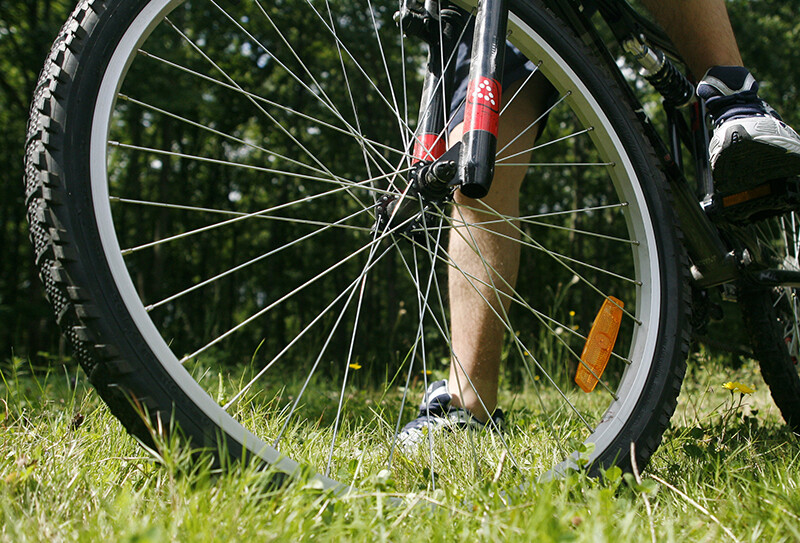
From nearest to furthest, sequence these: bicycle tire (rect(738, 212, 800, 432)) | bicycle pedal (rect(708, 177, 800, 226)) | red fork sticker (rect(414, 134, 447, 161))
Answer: red fork sticker (rect(414, 134, 447, 161))
bicycle pedal (rect(708, 177, 800, 226))
bicycle tire (rect(738, 212, 800, 432))

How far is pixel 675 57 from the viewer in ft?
4.98

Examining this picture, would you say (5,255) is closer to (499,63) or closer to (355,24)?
(355,24)

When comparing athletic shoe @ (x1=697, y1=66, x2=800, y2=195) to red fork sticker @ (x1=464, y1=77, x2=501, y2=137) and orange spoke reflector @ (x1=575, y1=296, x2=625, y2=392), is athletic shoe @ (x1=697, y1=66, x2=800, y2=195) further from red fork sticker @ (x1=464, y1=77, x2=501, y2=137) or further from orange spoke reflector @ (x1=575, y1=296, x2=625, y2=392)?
red fork sticker @ (x1=464, y1=77, x2=501, y2=137)

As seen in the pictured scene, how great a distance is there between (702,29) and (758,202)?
40 cm

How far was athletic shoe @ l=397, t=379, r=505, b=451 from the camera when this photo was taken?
118cm

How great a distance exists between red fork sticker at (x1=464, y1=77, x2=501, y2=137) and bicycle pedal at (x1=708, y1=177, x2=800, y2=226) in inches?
25.0

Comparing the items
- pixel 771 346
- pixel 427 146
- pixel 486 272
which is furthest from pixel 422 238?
pixel 771 346

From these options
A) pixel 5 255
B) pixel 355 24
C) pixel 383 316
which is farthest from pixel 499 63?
pixel 5 255

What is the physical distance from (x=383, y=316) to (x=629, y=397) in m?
9.32

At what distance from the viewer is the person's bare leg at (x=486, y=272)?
1365 millimetres

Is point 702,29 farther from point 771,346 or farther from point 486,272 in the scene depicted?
point 771,346

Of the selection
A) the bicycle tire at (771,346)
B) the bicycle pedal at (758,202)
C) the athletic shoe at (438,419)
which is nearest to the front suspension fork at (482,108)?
the athletic shoe at (438,419)

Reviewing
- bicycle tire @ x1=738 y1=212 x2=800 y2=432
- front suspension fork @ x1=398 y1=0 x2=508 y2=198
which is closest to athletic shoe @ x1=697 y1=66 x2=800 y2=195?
bicycle tire @ x1=738 y1=212 x2=800 y2=432

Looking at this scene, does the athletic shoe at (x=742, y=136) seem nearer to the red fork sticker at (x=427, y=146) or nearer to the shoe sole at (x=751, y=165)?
the shoe sole at (x=751, y=165)
